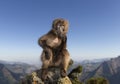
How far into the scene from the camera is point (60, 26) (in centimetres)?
1102

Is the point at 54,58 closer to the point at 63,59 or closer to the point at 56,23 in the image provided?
the point at 63,59

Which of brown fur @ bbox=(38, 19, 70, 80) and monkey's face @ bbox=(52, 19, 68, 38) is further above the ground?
monkey's face @ bbox=(52, 19, 68, 38)

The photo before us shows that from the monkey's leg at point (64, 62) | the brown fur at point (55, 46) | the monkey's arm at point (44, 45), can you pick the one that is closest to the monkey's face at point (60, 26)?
the brown fur at point (55, 46)

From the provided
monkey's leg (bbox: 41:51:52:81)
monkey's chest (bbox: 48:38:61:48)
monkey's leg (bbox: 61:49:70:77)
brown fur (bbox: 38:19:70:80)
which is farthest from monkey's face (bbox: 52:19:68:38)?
monkey's leg (bbox: 41:51:52:81)

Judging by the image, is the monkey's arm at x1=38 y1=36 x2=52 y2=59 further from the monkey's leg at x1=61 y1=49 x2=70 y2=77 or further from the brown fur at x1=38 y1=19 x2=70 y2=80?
the monkey's leg at x1=61 y1=49 x2=70 y2=77

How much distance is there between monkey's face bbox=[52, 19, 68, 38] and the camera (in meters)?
11.0

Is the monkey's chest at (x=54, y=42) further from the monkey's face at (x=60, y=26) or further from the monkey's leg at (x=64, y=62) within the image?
the monkey's leg at (x=64, y=62)

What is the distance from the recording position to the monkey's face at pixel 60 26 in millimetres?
11000

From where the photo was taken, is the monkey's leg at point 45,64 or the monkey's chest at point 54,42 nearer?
the monkey's leg at point 45,64

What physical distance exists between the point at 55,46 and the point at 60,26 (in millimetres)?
1047

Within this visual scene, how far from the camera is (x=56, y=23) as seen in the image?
11.0 meters

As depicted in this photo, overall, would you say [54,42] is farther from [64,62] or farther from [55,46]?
[64,62]

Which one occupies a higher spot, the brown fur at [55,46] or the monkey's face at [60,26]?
the monkey's face at [60,26]

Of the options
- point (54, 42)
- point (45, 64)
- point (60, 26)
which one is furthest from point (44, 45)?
point (60, 26)
